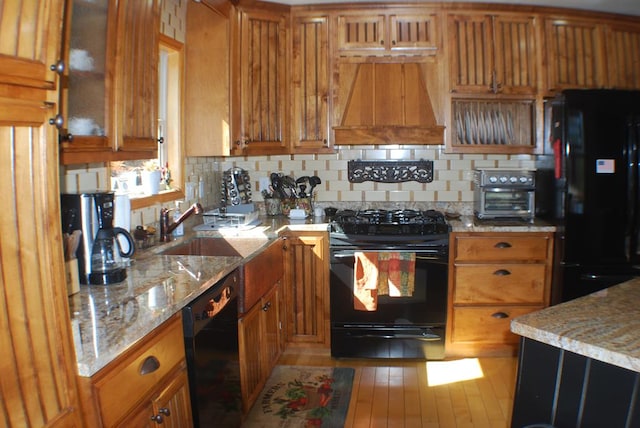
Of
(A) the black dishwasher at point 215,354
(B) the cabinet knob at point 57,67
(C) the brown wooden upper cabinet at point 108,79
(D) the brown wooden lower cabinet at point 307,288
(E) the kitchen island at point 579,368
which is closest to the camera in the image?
(B) the cabinet knob at point 57,67

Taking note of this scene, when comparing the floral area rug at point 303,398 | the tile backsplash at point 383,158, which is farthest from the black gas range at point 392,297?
the tile backsplash at point 383,158

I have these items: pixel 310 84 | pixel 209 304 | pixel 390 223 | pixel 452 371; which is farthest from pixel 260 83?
pixel 452 371

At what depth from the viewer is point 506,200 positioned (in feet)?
12.5

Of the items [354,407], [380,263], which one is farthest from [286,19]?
[354,407]

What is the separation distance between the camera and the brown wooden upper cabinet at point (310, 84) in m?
3.79

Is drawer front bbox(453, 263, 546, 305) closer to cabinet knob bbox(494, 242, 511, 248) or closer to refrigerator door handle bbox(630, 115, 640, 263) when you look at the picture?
cabinet knob bbox(494, 242, 511, 248)

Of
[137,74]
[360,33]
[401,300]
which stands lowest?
[401,300]

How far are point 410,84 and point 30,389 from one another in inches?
127

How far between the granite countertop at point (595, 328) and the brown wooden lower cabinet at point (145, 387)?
1.07 meters

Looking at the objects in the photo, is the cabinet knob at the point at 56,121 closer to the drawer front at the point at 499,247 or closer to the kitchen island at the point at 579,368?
the kitchen island at the point at 579,368

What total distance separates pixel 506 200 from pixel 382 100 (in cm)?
114

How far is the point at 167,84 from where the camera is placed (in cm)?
338

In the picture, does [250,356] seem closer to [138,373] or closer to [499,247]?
[138,373]

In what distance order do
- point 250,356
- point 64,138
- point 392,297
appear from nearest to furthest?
1. point 64,138
2. point 250,356
3. point 392,297
